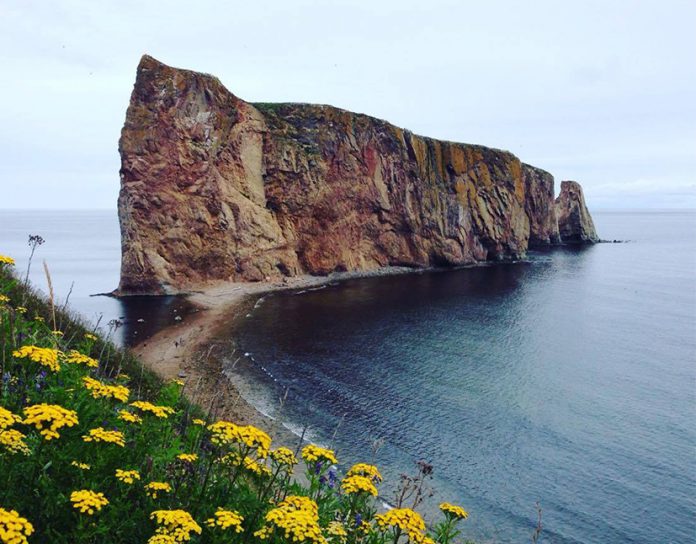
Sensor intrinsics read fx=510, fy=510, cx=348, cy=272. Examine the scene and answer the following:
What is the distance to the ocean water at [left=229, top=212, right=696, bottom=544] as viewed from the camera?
17062 millimetres

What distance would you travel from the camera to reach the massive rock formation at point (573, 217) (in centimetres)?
12444

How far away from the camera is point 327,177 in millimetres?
61188

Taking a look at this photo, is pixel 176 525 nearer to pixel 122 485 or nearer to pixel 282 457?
pixel 122 485

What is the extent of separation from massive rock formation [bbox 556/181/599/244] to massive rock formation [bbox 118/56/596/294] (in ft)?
156

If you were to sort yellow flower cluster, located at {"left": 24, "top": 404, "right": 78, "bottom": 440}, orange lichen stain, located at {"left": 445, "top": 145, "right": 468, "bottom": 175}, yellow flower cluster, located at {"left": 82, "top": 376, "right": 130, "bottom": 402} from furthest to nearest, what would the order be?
orange lichen stain, located at {"left": 445, "top": 145, "right": 468, "bottom": 175}, yellow flower cluster, located at {"left": 82, "top": 376, "right": 130, "bottom": 402}, yellow flower cluster, located at {"left": 24, "top": 404, "right": 78, "bottom": 440}

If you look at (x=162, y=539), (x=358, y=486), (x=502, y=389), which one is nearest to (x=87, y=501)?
(x=162, y=539)

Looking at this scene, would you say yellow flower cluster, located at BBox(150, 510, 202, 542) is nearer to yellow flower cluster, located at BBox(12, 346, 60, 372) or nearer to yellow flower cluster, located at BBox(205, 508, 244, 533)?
yellow flower cluster, located at BBox(205, 508, 244, 533)

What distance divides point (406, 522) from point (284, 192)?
179 feet

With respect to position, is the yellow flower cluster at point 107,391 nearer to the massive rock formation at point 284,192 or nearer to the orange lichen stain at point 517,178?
the massive rock formation at point 284,192

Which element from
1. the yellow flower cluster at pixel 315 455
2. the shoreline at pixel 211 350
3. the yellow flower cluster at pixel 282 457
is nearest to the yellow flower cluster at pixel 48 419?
the yellow flower cluster at pixel 282 457

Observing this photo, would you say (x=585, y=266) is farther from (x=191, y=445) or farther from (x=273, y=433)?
(x=191, y=445)

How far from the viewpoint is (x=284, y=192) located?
57.9 metres

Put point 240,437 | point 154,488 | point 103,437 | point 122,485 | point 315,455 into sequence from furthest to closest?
1. point 315,455
2. point 240,437
3. point 122,485
4. point 154,488
5. point 103,437

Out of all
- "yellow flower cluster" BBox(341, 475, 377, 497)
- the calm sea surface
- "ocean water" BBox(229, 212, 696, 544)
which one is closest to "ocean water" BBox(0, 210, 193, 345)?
the calm sea surface
